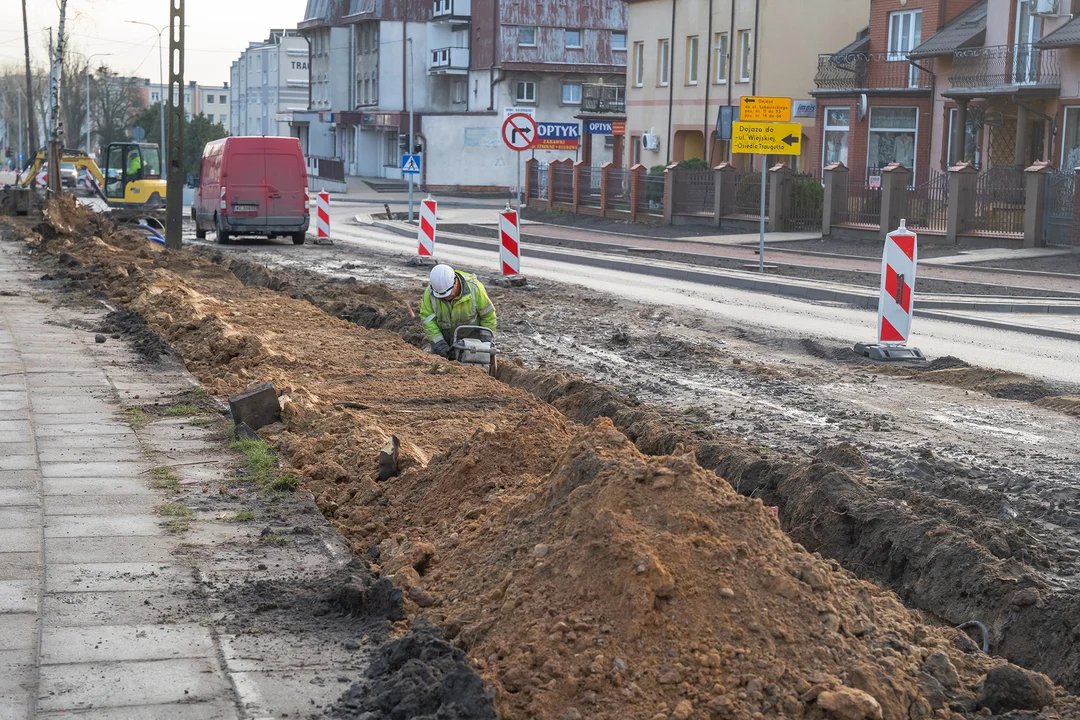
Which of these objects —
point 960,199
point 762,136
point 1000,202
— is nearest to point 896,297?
point 762,136

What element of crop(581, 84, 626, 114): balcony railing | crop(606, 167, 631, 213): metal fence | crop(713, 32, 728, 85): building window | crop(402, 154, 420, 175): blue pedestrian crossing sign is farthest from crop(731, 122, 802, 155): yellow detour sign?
crop(581, 84, 626, 114): balcony railing

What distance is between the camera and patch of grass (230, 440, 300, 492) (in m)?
6.86

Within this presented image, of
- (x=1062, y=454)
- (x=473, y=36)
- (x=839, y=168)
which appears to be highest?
(x=473, y=36)

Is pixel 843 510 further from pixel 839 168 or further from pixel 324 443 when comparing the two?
pixel 839 168

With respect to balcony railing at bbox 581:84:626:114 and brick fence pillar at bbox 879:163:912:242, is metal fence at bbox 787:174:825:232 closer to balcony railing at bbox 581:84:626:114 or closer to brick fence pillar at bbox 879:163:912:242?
brick fence pillar at bbox 879:163:912:242

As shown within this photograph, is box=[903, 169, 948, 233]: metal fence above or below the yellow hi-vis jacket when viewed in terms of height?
above

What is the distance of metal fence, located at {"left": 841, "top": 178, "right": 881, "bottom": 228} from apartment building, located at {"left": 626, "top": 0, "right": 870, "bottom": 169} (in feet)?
39.7

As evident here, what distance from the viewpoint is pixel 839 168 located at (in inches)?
1256

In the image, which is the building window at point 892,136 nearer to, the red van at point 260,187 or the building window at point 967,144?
the building window at point 967,144

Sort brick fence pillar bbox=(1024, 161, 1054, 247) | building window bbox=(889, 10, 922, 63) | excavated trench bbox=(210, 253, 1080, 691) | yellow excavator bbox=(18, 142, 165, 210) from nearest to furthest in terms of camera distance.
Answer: excavated trench bbox=(210, 253, 1080, 691)
brick fence pillar bbox=(1024, 161, 1054, 247)
building window bbox=(889, 10, 922, 63)
yellow excavator bbox=(18, 142, 165, 210)

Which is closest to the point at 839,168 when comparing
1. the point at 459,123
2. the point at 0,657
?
the point at 0,657

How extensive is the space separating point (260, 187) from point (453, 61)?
4359 centimetres

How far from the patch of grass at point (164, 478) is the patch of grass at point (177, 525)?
0.66m

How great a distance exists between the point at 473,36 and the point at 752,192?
3876cm
